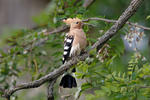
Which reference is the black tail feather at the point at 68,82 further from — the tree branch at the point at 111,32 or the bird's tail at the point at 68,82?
the tree branch at the point at 111,32

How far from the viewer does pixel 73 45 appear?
300cm

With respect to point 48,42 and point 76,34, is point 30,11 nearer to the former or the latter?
point 48,42

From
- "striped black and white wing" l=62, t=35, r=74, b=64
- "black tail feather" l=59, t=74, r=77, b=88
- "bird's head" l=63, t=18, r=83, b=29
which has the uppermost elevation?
"bird's head" l=63, t=18, r=83, b=29

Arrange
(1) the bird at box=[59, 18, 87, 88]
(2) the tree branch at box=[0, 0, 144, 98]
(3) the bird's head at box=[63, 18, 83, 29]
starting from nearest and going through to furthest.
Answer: (2) the tree branch at box=[0, 0, 144, 98], (1) the bird at box=[59, 18, 87, 88], (3) the bird's head at box=[63, 18, 83, 29]

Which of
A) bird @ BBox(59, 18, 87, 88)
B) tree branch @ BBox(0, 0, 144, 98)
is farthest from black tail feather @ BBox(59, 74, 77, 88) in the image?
tree branch @ BBox(0, 0, 144, 98)

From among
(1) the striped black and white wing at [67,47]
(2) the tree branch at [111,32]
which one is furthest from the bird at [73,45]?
(2) the tree branch at [111,32]

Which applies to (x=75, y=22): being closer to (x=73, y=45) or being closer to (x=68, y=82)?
(x=73, y=45)

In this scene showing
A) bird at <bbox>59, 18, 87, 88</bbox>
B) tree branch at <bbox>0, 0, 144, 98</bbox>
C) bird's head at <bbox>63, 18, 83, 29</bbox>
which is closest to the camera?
tree branch at <bbox>0, 0, 144, 98</bbox>

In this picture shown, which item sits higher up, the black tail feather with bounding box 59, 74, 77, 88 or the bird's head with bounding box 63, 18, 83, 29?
the bird's head with bounding box 63, 18, 83, 29

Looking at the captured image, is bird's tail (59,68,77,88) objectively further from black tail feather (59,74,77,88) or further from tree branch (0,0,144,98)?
tree branch (0,0,144,98)

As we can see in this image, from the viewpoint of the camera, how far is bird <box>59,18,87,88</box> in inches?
116

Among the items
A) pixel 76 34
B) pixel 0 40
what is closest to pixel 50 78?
pixel 76 34

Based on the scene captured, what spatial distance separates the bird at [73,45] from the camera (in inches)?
116

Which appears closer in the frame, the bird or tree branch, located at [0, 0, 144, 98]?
tree branch, located at [0, 0, 144, 98]
